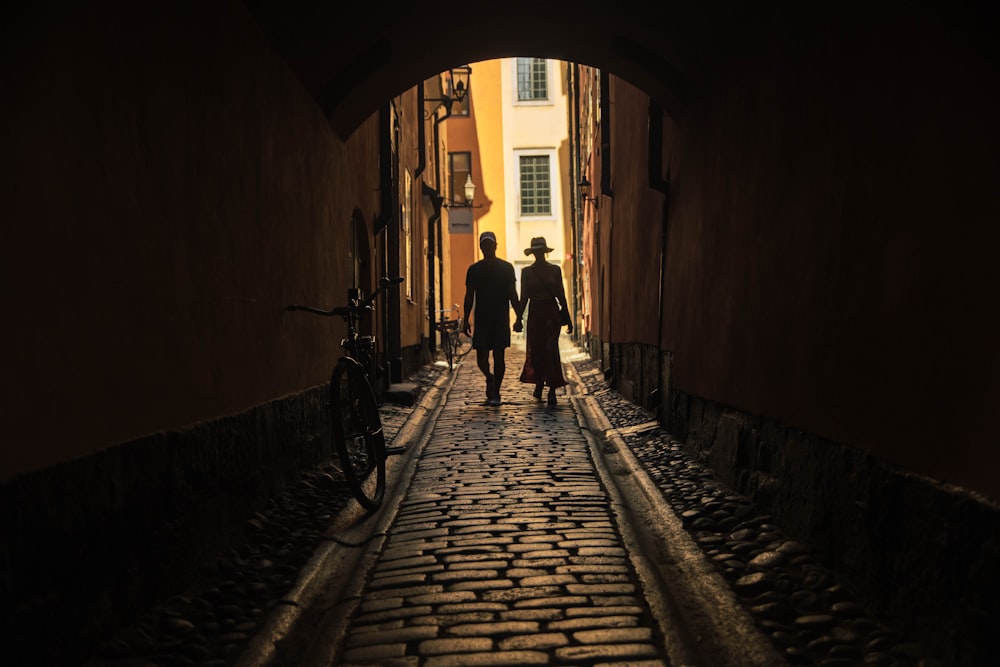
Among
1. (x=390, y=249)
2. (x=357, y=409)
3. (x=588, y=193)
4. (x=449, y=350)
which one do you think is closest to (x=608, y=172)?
(x=390, y=249)

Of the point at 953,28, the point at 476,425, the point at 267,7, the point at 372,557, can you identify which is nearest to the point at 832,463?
the point at 953,28

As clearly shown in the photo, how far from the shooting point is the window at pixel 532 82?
34.3 meters

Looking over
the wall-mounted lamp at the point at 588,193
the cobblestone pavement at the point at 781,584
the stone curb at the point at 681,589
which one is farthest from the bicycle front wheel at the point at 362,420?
the wall-mounted lamp at the point at 588,193

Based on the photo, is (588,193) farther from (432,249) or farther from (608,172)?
(608,172)

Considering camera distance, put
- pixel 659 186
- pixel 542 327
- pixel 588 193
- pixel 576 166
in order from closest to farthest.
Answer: pixel 659 186, pixel 542 327, pixel 588 193, pixel 576 166

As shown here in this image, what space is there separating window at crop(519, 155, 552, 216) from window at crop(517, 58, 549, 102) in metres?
2.22

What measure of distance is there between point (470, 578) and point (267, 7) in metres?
3.52

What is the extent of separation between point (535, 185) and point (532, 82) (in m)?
3.83

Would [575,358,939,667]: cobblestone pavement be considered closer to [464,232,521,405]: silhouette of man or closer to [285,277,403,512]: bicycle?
[285,277,403,512]: bicycle

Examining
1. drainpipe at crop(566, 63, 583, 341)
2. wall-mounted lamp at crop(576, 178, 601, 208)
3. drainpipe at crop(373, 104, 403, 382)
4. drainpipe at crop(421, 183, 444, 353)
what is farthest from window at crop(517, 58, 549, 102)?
drainpipe at crop(373, 104, 403, 382)

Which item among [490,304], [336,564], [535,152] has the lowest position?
[336,564]

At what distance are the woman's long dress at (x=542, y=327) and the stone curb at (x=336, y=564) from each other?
417cm

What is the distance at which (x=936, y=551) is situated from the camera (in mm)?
3023

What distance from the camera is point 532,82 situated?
34406mm
